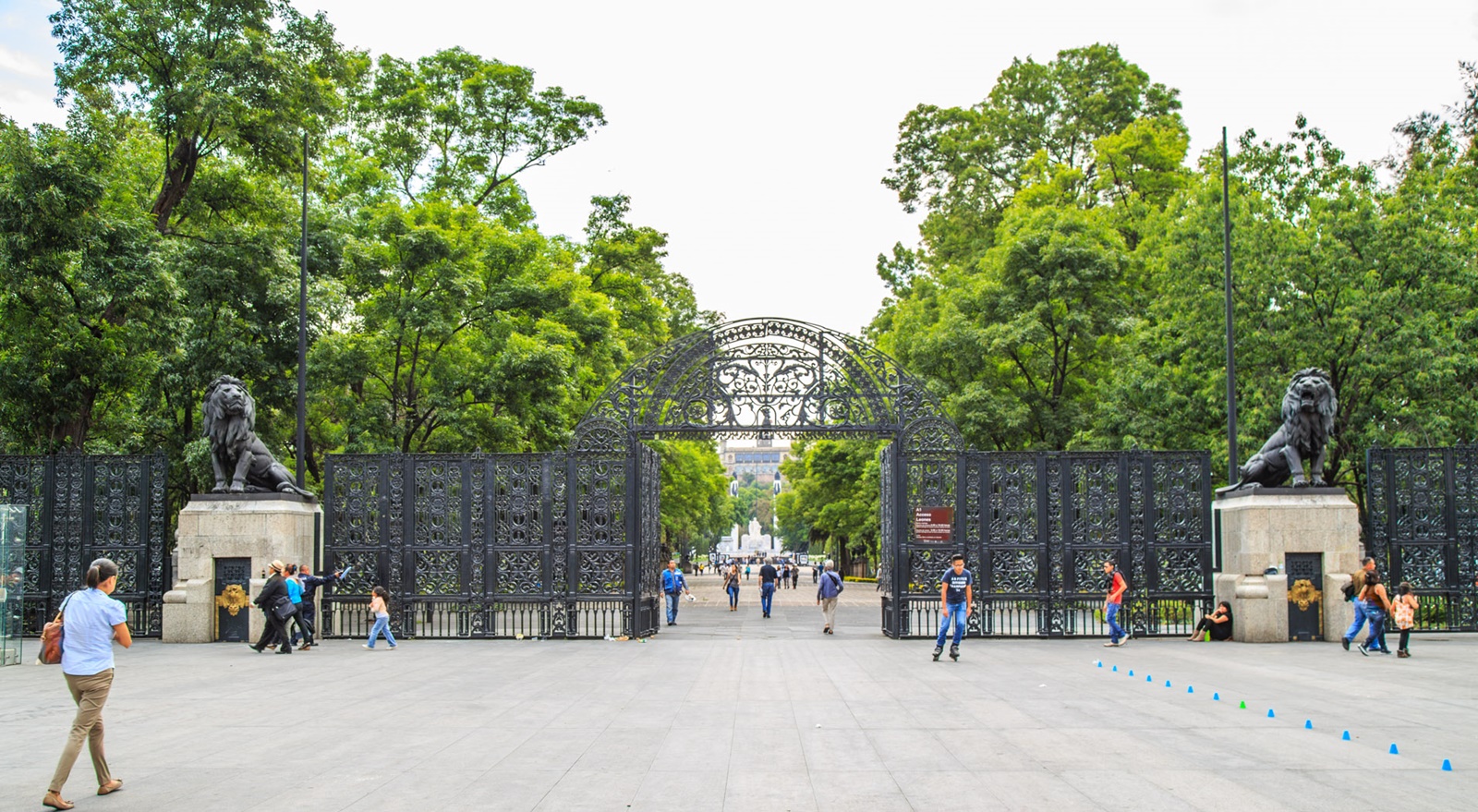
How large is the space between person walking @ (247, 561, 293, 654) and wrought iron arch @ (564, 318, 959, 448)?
5.74 metres

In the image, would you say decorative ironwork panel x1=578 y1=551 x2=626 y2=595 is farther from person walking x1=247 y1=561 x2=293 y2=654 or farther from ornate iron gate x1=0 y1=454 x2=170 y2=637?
ornate iron gate x1=0 y1=454 x2=170 y2=637

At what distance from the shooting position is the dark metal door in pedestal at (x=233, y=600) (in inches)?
774

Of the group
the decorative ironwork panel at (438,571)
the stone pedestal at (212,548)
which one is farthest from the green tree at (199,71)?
the decorative ironwork panel at (438,571)

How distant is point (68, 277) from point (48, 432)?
13.6 ft

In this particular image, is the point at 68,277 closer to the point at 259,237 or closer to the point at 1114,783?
the point at 259,237

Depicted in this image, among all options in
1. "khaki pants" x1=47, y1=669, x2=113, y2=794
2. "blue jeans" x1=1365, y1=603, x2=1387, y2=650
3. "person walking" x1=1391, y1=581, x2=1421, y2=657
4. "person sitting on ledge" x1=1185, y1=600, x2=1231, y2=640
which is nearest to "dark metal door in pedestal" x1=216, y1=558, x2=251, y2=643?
"khaki pants" x1=47, y1=669, x2=113, y2=794

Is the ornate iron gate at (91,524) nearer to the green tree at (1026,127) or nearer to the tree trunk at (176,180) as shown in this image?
the tree trunk at (176,180)

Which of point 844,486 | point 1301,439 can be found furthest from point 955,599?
point 844,486

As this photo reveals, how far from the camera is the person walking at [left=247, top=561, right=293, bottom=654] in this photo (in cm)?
1802

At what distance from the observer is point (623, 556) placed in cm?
2086

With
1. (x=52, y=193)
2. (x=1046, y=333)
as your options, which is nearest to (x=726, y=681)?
(x=52, y=193)

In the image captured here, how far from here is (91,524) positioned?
20.5 m

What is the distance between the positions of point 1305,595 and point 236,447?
59.6ft

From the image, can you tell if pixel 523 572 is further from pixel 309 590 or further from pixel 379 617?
pixel 309 590
